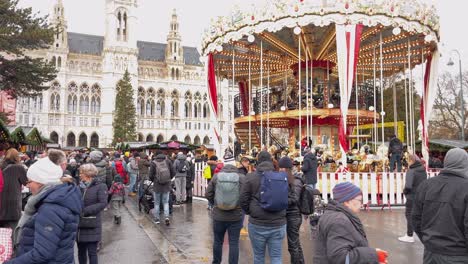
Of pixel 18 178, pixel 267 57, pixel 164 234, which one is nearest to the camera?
pixel 18 178

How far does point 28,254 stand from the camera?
116 inches

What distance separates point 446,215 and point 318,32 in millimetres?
13797

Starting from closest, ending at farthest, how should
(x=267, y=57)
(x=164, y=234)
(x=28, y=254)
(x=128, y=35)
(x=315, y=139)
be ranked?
(x=28, y=254), (x=164, y=234), (x=315, y=139), (x=267, y=57), (x=128, y=35)

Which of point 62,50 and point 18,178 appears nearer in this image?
point 18,178

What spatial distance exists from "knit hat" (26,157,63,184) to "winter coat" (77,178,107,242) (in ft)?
6.72

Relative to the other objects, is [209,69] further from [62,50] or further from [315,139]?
[62,50]

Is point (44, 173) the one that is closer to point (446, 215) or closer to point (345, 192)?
point (345, 192)

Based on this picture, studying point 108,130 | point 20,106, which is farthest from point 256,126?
point 20,106

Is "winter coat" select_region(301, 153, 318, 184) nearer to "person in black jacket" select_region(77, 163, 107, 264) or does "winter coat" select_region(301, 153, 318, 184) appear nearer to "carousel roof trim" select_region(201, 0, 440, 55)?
"carousel roof trim" select_region(201, 0, 440, 55)

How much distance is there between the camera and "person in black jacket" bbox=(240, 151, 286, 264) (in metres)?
4.86

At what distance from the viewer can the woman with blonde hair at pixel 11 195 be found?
646cm

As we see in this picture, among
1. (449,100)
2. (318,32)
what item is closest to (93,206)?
(318,32)

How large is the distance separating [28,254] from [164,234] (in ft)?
18.5

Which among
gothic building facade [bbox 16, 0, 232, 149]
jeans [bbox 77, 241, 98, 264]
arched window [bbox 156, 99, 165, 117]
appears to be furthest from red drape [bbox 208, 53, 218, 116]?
arched window [bbox 156, 99, 165, 117]
